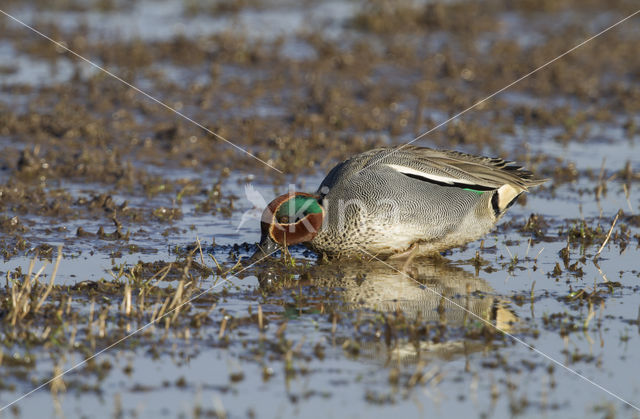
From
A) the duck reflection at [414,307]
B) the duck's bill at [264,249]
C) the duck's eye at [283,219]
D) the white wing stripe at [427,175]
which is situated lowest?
the duck reflection at [414,307]

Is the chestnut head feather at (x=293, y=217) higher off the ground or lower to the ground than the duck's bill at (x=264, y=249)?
higher

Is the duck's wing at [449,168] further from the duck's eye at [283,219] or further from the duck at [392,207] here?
the duck's eye at [283,219]

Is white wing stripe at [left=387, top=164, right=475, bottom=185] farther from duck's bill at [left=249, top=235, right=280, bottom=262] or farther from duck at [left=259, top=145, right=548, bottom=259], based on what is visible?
duck's bill at [left=249, top=235, right=280, bottom=262]

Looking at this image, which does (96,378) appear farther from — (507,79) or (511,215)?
(507,79)

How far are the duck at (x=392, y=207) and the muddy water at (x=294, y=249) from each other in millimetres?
216

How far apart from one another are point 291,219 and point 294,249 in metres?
0.73

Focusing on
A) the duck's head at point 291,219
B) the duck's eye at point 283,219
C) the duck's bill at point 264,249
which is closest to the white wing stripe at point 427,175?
the duck's head at point 291,219

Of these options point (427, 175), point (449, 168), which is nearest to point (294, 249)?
point (427, 175)

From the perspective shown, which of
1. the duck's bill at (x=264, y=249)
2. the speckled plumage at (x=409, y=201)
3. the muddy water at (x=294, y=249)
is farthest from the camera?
the duck's bill at (x=264, y=249)

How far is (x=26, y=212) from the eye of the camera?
7.90 meters

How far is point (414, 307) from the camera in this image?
5875mm

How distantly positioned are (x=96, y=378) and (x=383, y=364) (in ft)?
4.75

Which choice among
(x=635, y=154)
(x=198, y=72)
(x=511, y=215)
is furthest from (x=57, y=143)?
(x=635, y=154)

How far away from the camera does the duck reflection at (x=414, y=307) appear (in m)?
5.16
